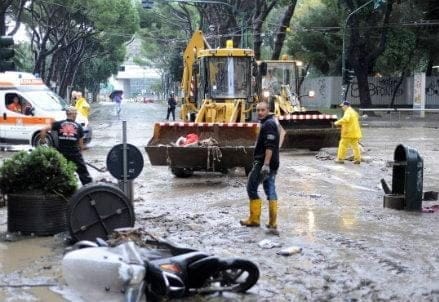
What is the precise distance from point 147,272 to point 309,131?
14.5 m

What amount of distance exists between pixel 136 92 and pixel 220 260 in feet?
531

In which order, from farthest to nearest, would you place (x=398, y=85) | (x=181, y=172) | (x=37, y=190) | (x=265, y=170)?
(x=398, y=85), (x=181, y=172), (x=265, y=170), (x=37, y=190)

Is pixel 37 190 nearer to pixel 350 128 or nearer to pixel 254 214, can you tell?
pixel 254 214

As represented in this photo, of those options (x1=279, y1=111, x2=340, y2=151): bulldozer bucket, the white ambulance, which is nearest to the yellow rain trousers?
(x1=279, y1=111, x2=340, y2=151): bulldozer bucket

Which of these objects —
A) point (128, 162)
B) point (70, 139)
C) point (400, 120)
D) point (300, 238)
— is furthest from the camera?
point (400, 120)

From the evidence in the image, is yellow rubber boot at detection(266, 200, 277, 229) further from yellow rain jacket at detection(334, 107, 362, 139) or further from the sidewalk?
the sidewalk

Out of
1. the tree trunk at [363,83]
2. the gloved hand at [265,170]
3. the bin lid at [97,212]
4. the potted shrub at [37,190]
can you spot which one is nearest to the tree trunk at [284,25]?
the tree trunk at [363,83]

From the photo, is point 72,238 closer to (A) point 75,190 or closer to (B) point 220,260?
(A) point 75,190

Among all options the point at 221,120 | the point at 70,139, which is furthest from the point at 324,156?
the point at 70,139

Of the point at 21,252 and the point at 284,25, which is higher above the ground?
the point at 284,25

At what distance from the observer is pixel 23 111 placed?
67.1 feet

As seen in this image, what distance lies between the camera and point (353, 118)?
1694 cm

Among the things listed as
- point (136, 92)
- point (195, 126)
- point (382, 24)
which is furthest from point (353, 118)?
point (136, 92)

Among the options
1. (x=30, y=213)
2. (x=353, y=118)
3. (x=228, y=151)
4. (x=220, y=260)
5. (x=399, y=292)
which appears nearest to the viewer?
(x=220, y=260)
